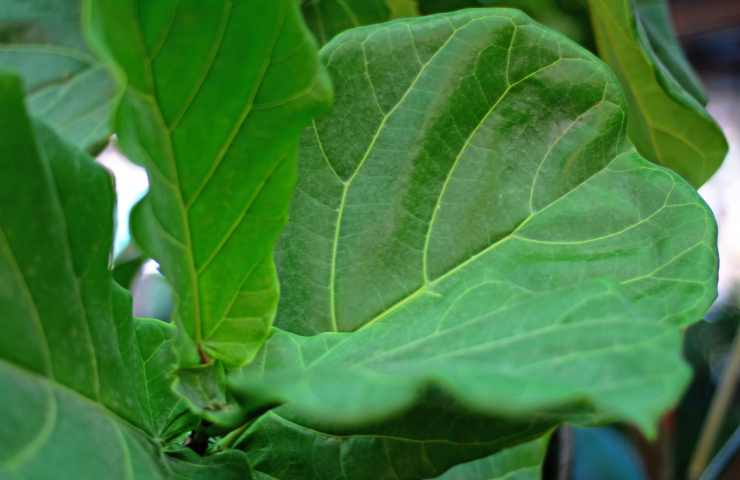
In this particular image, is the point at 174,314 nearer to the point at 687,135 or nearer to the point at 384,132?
the point at 384,132

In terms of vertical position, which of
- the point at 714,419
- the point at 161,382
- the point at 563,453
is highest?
the point at 161,382

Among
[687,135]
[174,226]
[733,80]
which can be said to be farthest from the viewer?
[733,80]

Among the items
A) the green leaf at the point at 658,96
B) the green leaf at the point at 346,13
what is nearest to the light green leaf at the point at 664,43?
the green leaf at the point at 658,96

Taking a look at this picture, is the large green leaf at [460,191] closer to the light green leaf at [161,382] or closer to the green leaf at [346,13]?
the light green leaf at [161,382]

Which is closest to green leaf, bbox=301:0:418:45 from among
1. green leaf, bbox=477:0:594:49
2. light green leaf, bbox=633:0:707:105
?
green leaf, bbox=477:0:594:49

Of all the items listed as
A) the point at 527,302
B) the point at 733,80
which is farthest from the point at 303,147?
the point at 733,80

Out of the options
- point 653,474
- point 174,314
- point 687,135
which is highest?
point 174,314

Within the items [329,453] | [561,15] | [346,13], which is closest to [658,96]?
[561,15]

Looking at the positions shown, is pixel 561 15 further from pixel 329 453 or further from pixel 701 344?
pixel 701 344
